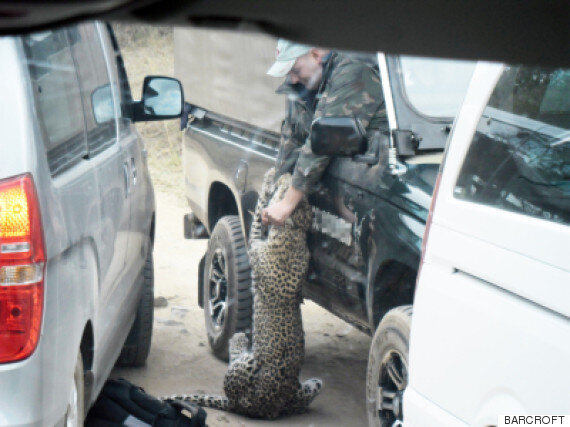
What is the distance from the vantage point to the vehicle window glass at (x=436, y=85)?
4.04 metres

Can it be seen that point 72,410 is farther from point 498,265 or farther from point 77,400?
point 498,265

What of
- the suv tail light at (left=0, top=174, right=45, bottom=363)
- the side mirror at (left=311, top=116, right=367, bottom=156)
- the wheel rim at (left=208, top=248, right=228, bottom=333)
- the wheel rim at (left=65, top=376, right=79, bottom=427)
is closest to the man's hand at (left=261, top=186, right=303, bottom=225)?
the side mirror at (left=311, top=116, right=367, bottom=156)

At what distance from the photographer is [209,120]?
253 inches

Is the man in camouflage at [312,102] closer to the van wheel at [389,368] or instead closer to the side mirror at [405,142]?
the side mirror at [405,142]

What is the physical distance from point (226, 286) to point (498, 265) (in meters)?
3.24

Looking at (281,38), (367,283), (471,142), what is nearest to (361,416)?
(367,283)

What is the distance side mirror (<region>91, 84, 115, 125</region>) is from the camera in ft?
11.7

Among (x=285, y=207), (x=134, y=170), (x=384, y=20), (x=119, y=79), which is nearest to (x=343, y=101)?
(x=285, y=207)

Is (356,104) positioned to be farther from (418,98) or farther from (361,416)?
(361,416)

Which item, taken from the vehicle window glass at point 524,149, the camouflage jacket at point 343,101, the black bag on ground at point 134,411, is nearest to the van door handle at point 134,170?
the camouflage jacket at point 343,101

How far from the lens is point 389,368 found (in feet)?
11.7

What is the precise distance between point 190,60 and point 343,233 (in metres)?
3.03

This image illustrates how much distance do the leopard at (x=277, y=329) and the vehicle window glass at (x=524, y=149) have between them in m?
1.73

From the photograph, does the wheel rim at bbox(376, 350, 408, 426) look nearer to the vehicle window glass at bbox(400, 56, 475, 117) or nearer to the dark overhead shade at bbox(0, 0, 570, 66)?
the vehicle window glass at bbox(400, 56, 475, 117)
